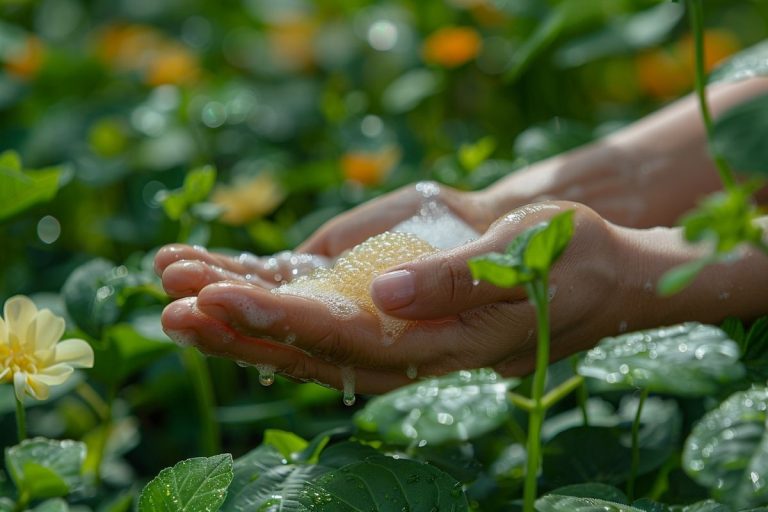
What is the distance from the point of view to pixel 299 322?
2.85ft

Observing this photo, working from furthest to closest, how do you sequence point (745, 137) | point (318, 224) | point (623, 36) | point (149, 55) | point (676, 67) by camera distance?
point (149, 55) < point (676, 67) < point (623, 36) < point (318, 224) < point (745, 137)

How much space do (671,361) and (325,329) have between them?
0.28 m

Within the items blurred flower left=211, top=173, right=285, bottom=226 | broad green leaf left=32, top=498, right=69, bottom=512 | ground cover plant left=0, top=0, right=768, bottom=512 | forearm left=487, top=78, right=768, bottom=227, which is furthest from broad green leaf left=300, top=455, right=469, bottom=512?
blurred flower left=211, top=173, right=285, bottom=226

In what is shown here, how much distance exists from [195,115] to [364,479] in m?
1.14

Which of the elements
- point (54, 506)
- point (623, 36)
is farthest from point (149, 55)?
point (54, 506)

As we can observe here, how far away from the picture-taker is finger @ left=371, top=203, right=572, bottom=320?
875 millimetres

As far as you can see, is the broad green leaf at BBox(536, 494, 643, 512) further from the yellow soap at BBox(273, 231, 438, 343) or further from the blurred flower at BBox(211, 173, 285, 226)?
the blurred flower at BBox(211, 173, 285, 226)

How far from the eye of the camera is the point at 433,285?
2.87ft

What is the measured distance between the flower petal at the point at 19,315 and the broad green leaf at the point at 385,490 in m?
0.30

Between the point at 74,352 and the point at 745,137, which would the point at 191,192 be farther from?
the point at 745,137

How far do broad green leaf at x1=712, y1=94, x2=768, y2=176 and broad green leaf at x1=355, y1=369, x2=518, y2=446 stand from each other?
8.1 inches

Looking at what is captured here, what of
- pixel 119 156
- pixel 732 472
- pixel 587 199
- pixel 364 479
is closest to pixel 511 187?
pixel 587 199

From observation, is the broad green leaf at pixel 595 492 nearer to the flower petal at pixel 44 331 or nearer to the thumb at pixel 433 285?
the thumb at pixel 433 285

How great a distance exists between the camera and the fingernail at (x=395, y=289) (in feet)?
2.86
